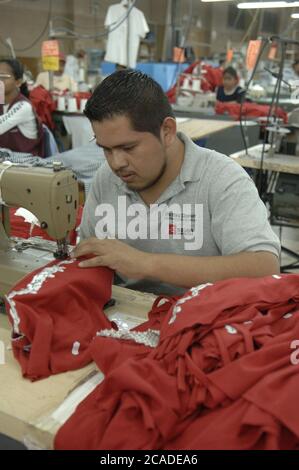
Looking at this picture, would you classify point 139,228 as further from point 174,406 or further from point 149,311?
point 174,406

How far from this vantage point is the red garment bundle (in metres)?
0.77

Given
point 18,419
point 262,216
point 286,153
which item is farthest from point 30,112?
point 18,419

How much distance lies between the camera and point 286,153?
3.56 meters

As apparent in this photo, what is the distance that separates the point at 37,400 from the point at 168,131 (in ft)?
2.83

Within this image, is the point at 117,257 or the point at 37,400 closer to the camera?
the point at 37,400

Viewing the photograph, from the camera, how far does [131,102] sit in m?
1.30

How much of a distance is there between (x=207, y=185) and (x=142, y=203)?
23 cm

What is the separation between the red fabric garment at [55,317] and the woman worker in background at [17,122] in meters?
2.54

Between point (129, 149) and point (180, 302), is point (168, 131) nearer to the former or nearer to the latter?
point (129, 149)

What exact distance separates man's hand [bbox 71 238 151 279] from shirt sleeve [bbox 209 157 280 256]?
0.89ft

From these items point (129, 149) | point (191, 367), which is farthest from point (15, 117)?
point (191, 367)

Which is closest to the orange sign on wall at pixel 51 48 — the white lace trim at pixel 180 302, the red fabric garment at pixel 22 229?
the red fabric garment at pixel 22 229

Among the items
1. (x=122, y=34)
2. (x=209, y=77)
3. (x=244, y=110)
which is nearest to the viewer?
(x=244, y=110)

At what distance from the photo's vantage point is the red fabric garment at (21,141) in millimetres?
3574
